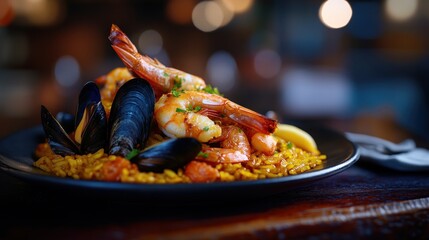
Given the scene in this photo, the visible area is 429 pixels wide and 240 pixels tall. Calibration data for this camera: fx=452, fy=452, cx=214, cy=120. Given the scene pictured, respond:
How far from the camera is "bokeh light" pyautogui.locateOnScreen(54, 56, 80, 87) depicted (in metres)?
7.84

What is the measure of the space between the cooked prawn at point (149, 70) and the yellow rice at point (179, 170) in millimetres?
437

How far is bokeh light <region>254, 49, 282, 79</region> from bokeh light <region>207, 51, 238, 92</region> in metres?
0.44

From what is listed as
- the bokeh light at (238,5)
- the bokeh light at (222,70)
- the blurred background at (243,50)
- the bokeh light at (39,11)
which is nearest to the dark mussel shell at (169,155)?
the blurred background at (243,50)

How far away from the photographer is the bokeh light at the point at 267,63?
8.55 metres

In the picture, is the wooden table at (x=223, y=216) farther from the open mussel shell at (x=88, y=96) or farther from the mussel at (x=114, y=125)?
the open mussel shell at (x=88, y=96)

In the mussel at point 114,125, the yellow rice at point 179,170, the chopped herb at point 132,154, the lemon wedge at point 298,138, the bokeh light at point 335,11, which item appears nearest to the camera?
the yellow rice at point 179,170

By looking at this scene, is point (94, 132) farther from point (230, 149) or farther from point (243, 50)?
point (243, 50)

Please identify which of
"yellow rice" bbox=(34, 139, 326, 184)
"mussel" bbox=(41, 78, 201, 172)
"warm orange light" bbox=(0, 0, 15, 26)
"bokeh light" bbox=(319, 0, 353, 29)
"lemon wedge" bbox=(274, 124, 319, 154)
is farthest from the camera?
"warm orange light" bbox=(0, 0, 15, 26)

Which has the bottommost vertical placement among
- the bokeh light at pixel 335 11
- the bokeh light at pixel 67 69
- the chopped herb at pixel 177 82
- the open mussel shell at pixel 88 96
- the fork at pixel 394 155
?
the bokeh light at pixel 67 69

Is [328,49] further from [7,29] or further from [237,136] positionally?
[237,136]

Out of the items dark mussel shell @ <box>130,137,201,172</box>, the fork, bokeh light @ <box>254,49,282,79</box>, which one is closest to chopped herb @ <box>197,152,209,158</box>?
dark mussel shell @ <box>130,137,201,172</box>

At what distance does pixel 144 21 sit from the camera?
8227 mm

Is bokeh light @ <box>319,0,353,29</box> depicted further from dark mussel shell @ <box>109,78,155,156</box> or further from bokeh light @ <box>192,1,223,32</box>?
dark mussel shell @ <box>109,78,155,156</box>

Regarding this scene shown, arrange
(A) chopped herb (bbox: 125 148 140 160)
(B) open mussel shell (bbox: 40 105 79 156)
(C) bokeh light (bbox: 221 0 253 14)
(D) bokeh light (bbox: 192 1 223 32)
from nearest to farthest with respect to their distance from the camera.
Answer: (A) chopped herb (bbox: 125 148 140 160) < (B) open mussel shell (bbox: 40 105 79 156) < (C) bokeh light (bbox: 221 0 253 14) < (D) bokeh light (bbox: 192 1 223 32)
